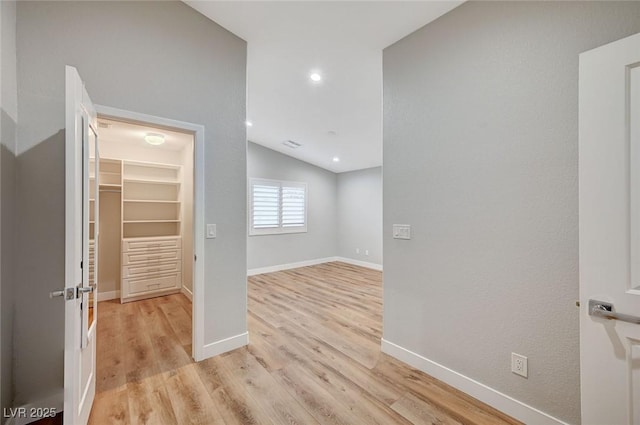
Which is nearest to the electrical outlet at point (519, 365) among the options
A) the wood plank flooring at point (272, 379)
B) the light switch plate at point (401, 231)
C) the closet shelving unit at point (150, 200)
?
the wood plank flooring at point (272, 379)

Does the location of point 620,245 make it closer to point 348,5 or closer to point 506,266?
point 506,266

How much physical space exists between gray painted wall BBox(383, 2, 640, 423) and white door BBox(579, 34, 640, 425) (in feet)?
1.10

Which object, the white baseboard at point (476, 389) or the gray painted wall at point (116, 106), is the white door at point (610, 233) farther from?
the gray painted wall at point (116, 106)

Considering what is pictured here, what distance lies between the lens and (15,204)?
Answer: 5.32 ft

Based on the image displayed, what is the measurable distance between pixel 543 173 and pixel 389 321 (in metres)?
1.68

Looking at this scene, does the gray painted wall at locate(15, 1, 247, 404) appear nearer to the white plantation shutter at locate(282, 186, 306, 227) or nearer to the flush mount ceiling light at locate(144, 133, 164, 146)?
the flush mount ceiling light at locate(144, 133, 164, 146)

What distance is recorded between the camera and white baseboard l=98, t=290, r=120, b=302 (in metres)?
3.91

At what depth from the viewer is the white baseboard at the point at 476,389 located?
1.59 metres

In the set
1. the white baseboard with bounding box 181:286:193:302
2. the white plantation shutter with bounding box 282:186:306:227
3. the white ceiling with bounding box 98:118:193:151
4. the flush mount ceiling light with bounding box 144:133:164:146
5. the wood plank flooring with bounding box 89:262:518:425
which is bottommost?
the wood plank flooring with bounding box 89:262:518:425

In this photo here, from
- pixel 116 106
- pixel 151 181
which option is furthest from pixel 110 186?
pixel 116 106

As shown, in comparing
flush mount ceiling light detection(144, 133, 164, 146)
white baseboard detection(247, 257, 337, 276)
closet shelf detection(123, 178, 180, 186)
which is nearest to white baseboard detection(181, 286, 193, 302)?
white baseboard detection(247, 257, 337, 276)

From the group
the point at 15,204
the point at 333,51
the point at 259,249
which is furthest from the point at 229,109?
the point at 259,249

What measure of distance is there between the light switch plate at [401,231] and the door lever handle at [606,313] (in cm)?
122

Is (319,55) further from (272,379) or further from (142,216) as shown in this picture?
(142,216)
